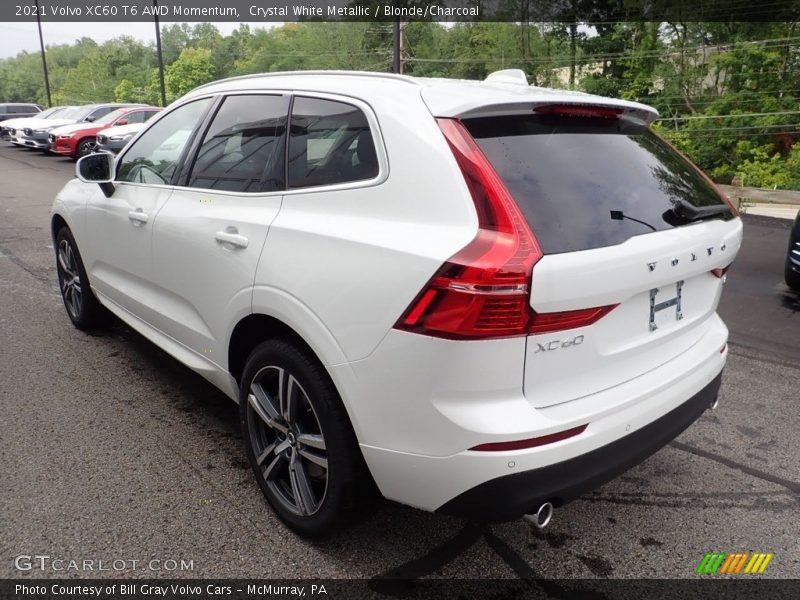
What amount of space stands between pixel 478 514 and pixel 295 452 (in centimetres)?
85

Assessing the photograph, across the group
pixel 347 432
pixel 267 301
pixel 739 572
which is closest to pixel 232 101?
pixel 267 301

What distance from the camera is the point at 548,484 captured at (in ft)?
6.37

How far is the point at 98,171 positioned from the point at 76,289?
4.11 ft

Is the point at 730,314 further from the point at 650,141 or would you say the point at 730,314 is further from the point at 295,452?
the point at 295,452

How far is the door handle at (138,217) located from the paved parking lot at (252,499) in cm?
103

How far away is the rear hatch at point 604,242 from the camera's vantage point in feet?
6.35

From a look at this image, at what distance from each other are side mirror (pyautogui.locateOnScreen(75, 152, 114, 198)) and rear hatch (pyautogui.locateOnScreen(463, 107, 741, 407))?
270 centimetres

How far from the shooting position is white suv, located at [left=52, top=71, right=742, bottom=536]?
6.21ft

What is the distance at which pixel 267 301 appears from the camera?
2418 millimetres

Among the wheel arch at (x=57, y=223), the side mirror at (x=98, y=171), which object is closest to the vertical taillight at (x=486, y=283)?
the side mirror at (x=98, y=171)

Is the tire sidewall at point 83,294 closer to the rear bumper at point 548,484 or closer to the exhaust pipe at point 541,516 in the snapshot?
the rear bumper at point 548,484

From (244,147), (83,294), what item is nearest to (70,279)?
(83,294)

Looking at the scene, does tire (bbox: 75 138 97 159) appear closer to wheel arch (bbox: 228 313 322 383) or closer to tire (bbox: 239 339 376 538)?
wheel arch (bbox: 228 313 322 383)

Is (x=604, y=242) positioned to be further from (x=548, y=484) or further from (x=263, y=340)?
(x=263, y=340)
